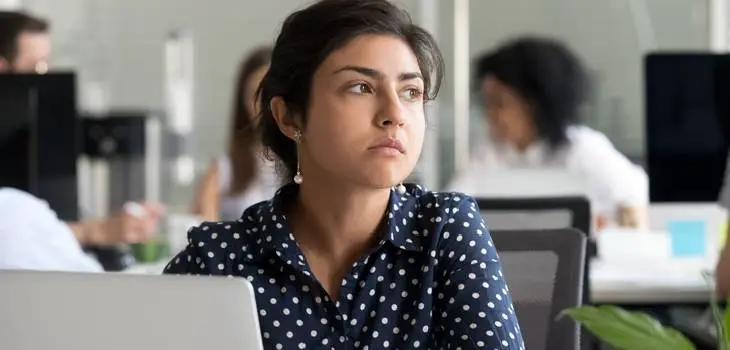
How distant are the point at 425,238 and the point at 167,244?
2089 millimetres

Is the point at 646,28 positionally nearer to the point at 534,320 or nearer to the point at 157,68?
the point at 157,68

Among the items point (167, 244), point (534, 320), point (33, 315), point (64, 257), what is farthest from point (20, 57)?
point (33, 315)

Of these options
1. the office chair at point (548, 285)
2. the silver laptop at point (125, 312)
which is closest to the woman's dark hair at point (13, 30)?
the office chair at point (548, 285)

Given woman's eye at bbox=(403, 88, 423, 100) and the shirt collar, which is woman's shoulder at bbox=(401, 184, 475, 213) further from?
woman's eye at bbox=(403, 88, 423, 100)

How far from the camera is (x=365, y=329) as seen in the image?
62.3 inches

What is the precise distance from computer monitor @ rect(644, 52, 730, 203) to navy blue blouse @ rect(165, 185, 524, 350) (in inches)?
75.1

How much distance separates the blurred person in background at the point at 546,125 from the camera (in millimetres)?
4434

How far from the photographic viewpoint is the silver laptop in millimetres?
1012

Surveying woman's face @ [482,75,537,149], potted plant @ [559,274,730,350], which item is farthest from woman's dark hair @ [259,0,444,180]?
woman's face @ [482,75,537,149]

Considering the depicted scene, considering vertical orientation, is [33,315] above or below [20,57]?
below

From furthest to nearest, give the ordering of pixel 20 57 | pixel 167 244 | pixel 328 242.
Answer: pixel 20 57
pixel 167 244
pixel 328 242

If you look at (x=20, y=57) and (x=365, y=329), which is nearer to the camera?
(x=365, y=329)

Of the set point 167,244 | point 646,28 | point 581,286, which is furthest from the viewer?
point 646,28

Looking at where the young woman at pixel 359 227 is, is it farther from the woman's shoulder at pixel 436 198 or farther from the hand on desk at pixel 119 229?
the hand on desk at pixel 119 229
